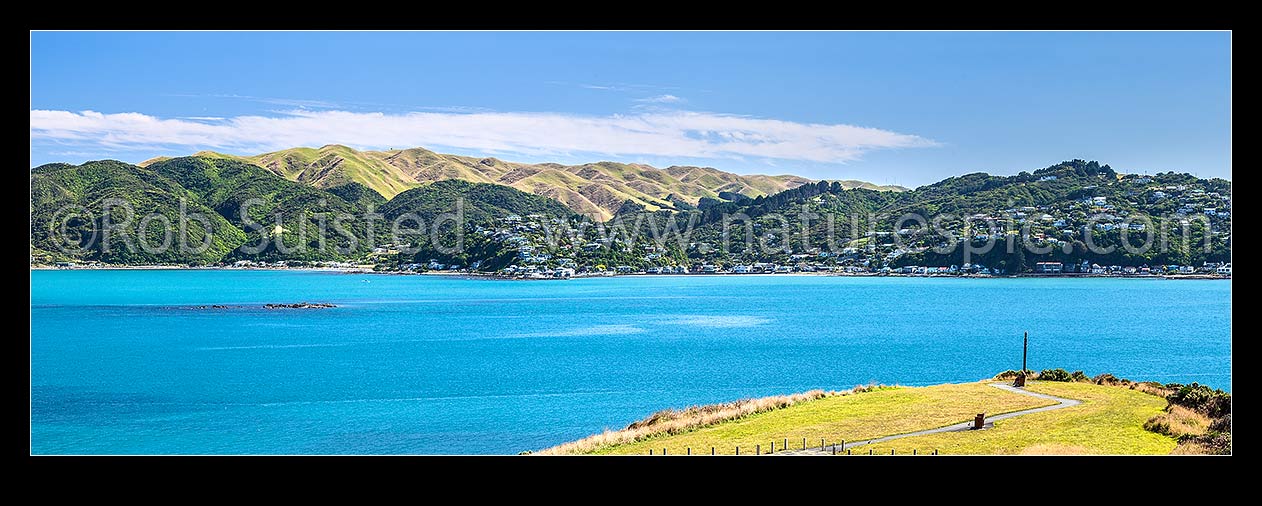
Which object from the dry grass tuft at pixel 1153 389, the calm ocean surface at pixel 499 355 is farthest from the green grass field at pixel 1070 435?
the calm ocean surface at pixel 499 355

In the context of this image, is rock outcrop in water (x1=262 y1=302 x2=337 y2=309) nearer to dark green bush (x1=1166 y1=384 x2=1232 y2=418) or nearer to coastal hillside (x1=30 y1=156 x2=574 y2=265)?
dark green bush (x1=1166 y1=384 x2=1232 y2=418)

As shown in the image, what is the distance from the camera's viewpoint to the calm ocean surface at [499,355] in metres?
28.9

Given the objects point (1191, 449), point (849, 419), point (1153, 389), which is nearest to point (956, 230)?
point (1153, 389)

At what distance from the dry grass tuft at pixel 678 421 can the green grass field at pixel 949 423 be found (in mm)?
378

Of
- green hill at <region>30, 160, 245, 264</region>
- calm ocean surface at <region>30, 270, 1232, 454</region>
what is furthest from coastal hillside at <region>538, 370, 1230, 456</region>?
green hill at <region>30, 160, 245, 264</region>

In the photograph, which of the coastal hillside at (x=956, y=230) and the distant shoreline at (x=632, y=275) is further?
the coastal hillside at (x=956, y=230)

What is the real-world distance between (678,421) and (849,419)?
403 centimetres

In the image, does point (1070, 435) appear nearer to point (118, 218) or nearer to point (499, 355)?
point (499, 355)

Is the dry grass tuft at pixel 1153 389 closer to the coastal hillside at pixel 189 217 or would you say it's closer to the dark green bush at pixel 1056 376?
the dark green bush at pixel 1056 376

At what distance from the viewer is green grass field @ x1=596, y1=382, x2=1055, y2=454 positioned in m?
19.4

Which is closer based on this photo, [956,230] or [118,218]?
[956,230]

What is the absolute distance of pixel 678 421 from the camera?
73.0ft
